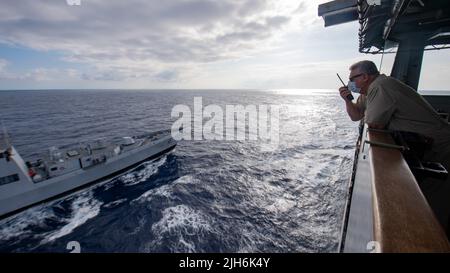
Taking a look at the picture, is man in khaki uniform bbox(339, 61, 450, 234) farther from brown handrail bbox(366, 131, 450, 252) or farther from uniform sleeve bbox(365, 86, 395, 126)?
brown handrail bbox(366, 131, 450, 252)

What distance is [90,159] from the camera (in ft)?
75.8

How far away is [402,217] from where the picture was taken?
1.37 metres

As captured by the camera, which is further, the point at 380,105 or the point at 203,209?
the point at 203,209

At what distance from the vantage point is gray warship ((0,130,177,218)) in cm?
1777

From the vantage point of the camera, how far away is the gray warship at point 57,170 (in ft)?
58.3

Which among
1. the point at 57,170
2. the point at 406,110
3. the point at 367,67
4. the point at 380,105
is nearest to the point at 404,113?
the point at 406,110

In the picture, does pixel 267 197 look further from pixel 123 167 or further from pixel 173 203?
pixel 123 167

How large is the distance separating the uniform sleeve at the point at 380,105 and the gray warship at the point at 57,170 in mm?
26341

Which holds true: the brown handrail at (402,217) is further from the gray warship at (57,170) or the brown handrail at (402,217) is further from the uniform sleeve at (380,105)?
the gray warship at (57,170)

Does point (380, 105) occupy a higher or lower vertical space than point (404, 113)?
higher

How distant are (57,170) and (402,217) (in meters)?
28.0

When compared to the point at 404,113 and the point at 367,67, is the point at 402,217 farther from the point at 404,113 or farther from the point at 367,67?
the point at 367,67
